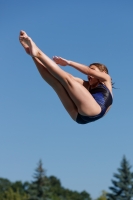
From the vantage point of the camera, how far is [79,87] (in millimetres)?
5258

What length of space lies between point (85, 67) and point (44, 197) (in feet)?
151

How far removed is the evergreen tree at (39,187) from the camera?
50062 millimetres

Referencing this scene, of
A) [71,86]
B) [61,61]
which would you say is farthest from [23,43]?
[71,86]

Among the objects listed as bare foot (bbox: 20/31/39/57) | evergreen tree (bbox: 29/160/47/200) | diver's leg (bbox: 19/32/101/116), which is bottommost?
diver's leg (bbox: 19/32/101/116)

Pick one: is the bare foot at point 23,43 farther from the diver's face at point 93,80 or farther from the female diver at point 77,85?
the diver's face at point 93,80

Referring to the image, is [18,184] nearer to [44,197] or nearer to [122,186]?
[44,197]

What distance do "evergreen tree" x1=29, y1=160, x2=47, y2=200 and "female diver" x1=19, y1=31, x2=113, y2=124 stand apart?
45.5 m

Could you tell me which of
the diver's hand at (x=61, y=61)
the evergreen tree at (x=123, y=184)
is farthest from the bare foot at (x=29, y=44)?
the evergreen tree at (x=123, y=184)

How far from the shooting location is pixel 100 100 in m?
5.57

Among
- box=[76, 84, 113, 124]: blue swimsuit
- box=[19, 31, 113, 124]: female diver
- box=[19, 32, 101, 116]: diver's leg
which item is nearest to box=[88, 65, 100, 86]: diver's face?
box=[19, 31, 113, 124]: female diver

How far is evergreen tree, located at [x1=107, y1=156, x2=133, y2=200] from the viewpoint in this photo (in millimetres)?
48438

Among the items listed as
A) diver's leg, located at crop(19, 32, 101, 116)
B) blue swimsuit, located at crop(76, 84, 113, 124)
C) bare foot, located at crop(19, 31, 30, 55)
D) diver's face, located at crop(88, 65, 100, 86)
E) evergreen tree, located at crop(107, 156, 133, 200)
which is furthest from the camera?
evergreen tree, located at crop(107, 156, 133, 200)

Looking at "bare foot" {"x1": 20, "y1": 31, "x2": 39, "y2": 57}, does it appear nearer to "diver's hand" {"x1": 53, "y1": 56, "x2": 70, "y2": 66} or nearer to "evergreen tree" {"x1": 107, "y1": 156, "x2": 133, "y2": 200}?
"diver's hand" {"x1": 53, "y1": 56, "x2": 70, "y2": 66}

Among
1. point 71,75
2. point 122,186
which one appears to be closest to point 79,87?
point 71,75
